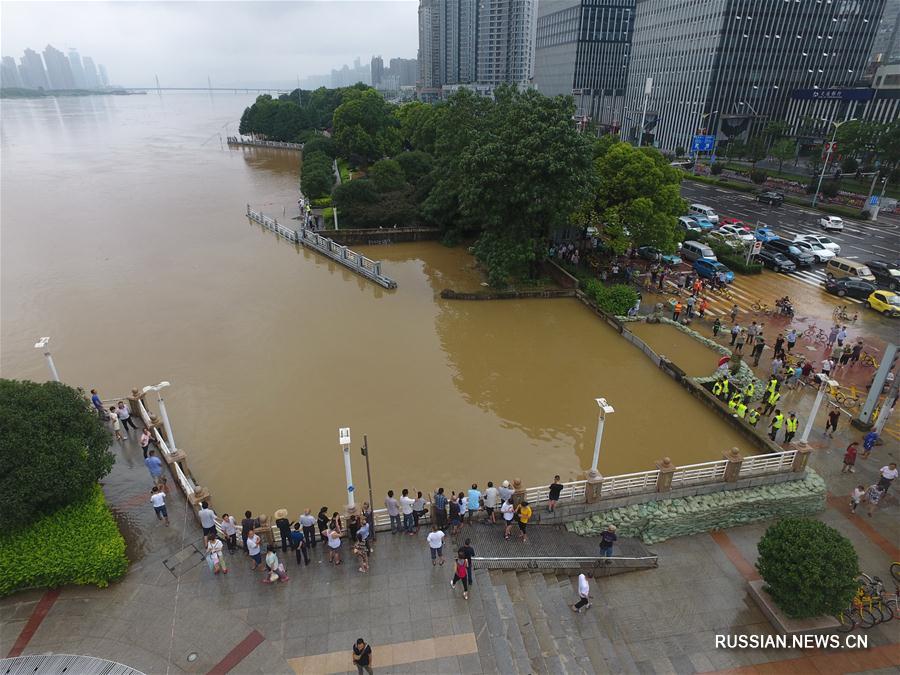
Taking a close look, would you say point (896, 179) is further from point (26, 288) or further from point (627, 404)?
point (26, 288)

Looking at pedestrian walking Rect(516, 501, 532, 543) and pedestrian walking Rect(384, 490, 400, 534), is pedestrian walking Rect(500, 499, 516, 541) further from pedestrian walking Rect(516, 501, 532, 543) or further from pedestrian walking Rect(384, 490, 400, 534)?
pedestrian walking Rect(384, 490, 400, 534)

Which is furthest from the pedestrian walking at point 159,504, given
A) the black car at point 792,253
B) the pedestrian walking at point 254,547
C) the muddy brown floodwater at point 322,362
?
the black car at point 792,253

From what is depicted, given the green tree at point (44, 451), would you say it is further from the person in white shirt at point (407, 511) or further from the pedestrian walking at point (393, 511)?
the person in white shirt at point (407, 511)

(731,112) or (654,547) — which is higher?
(731,112)

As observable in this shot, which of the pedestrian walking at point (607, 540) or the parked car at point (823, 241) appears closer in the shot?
the pedestrian walking at point (607, 540)

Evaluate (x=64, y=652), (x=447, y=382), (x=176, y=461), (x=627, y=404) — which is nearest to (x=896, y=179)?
(x=627, y=404)

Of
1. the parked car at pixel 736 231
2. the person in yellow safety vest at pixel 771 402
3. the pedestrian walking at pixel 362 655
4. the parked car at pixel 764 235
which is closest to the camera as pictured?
the pedestrian walking at pixel 362 655
